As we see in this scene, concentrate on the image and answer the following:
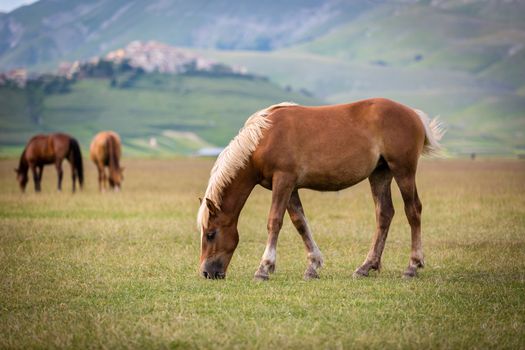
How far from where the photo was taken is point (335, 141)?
34.6 feet

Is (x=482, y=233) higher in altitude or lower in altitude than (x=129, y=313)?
lower

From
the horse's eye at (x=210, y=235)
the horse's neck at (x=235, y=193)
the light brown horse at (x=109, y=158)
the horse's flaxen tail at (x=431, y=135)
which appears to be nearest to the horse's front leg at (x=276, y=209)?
the horse's neck at (x=235, y=193)

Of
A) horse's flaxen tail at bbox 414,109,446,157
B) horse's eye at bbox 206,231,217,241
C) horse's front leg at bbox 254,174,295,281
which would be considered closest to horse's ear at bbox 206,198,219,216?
horse's eye at bbox 206,231,217,241

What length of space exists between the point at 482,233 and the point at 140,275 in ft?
25.8

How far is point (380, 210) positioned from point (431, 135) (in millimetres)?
1303

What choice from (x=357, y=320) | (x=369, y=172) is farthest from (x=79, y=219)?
(x=357, y=320)

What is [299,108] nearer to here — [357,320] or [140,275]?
[140,275]

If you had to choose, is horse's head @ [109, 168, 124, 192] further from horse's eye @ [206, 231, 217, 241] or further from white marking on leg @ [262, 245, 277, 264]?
white marking on leg @ [262, 245, 277, 264]

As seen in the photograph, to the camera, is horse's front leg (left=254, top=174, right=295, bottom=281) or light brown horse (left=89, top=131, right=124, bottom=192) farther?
light brown horse (left=89, top=131, right=124, bottom=192)

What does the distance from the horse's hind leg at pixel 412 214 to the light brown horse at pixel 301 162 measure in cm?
1

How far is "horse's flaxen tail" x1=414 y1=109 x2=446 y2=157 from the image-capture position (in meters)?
11.1

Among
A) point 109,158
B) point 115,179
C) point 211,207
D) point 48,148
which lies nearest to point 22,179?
point 48,148

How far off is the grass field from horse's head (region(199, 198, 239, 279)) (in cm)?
22

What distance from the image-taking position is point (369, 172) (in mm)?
10633
